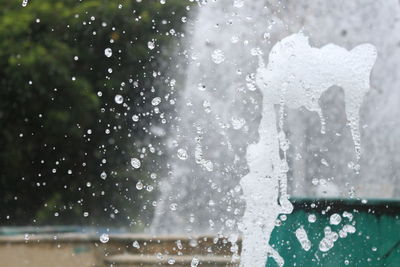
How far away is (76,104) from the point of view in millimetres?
7699

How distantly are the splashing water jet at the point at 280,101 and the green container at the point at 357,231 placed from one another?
0.62 feet

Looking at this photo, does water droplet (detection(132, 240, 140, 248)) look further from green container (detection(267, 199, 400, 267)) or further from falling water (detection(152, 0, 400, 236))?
green container (detection(267, 199, 400, 267))

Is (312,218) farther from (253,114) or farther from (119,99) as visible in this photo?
(119,99)

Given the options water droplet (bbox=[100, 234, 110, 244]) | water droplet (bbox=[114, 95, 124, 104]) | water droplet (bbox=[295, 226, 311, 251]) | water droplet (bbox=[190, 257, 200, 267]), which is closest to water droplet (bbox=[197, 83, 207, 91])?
water droplet (bbox=[114, 95, 124, 104])

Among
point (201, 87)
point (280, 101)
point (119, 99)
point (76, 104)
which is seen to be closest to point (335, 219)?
point (280, 101)

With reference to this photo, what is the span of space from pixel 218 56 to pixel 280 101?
127 inches

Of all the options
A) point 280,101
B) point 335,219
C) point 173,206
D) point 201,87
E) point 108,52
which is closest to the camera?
point 335,219

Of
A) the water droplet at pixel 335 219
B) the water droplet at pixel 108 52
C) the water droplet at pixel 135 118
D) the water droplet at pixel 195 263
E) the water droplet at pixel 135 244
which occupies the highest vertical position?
the water droplet at pixel 108 52

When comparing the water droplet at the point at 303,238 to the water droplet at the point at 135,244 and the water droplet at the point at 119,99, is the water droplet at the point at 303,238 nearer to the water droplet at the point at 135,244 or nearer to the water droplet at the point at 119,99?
the water droplet at the point at 135,244

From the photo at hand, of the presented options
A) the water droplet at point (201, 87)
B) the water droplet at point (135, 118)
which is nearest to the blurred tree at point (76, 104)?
the water droplet at point (135, 118)

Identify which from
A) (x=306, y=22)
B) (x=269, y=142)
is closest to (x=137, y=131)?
(x=306, y=22)

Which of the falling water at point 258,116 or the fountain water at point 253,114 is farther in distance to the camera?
the fountain water at point 253,114

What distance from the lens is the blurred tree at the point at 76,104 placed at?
25.0 ft

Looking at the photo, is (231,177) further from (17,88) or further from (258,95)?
(17,88)
